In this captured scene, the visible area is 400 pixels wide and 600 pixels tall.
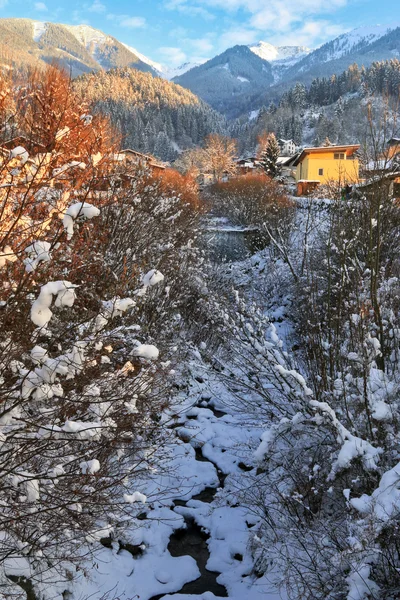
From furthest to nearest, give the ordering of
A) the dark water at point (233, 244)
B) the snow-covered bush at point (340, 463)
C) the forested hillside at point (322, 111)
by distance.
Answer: the forested hillside at point (322, 111)
the dark water at point (233, 244)
the snow-covered bush at point (340, 463)

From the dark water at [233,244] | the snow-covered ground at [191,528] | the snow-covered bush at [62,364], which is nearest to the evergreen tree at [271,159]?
the dark water at [233,244]

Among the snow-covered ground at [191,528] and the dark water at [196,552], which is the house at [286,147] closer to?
the snow-covered ground at [191,528]

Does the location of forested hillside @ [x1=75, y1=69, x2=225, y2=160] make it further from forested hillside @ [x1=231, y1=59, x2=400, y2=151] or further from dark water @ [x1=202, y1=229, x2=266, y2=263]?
dark water @ [x1=202, y1=229, x2=266, y2=263]

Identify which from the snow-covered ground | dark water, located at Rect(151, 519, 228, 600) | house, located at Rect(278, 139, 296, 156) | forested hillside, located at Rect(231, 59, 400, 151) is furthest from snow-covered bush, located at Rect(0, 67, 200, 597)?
forested hillside, located at Rect(231, 59, 400, 151)

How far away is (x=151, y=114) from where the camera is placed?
116 metres

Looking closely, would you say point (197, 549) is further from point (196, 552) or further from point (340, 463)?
point (340, 463)

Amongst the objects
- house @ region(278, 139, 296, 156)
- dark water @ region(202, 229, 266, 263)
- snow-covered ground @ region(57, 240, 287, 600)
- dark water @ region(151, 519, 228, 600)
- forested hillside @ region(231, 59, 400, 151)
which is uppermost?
forested hillside @ region(231, 59, 400, 151)

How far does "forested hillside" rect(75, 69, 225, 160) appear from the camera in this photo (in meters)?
97.6

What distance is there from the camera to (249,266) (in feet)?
67.1

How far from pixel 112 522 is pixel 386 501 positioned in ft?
12.5

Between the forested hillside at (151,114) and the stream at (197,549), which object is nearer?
the stream at (197,549)

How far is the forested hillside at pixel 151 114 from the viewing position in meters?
97.6

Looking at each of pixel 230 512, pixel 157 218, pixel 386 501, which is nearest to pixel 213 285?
pixel 157 218

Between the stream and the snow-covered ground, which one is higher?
the snow-covered ground
